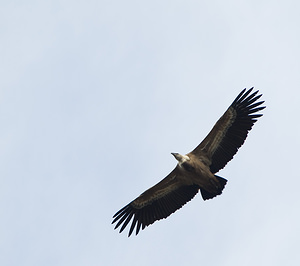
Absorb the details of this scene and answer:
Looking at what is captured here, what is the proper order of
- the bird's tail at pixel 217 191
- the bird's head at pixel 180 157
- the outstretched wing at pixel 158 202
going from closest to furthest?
the bird's tail at pixel 217 191
the bird's head at pixel 180 157
the outstretched wing at pixel 158 202

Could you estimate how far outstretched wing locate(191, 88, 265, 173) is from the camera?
26391 millimetres

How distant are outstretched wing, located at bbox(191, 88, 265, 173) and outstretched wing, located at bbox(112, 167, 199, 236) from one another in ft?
4.21

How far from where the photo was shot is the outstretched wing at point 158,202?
27.3 meters

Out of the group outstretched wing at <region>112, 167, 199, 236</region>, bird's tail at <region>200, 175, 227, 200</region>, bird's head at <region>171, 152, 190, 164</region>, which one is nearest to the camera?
bird's tail at <region>200, 175, 227, 200</region>

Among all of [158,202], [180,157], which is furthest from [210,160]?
[158,202]

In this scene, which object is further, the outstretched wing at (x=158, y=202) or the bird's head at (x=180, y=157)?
the outstretched wing at (x=158, y=202)

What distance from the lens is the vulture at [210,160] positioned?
26.4 meters

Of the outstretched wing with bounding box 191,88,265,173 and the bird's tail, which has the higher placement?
the outstretched wing with bounding box 191,88,265,173

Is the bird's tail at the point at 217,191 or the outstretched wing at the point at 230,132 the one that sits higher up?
the outstretched wing at the point at 230,132

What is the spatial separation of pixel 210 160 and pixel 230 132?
49.5 inches

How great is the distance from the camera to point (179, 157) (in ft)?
86.9

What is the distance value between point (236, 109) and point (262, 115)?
0.95 metres

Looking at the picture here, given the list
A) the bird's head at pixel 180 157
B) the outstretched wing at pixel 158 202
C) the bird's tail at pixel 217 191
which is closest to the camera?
the bird's tail at pixel 217 191

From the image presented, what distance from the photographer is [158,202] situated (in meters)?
27.7
